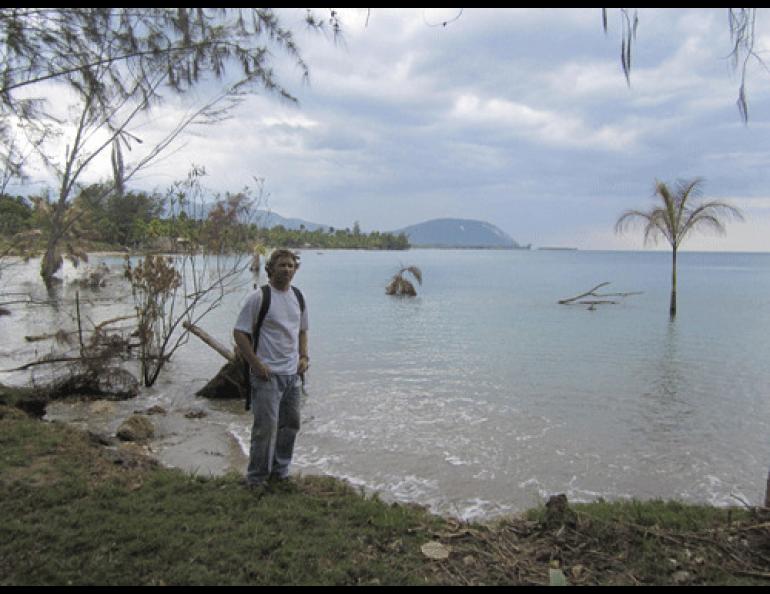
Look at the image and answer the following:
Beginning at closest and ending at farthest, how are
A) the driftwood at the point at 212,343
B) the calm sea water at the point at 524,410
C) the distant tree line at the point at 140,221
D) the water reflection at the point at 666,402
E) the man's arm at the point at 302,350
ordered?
the man's arm at the point at 302,350 → the distant tree line at the point at 140,221 → the calm sea water at the point at 524,410 → the water reflection at the point at 666,402 → the driftwood at the point at 212,343

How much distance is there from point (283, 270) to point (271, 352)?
2.51 feet

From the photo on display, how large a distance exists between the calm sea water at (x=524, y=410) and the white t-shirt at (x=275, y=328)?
2.50 meters

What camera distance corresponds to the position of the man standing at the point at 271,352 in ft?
15.4

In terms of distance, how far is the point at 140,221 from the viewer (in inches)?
322

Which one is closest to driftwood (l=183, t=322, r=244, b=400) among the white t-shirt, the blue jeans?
the blue jeans

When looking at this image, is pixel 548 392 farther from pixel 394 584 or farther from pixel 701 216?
pixel 701 216

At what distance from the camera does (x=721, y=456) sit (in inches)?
300

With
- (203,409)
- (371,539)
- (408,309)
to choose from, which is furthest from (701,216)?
(371,539)

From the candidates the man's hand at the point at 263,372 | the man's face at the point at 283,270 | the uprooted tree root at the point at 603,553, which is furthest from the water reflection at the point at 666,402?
the man's face at the point at 283,270

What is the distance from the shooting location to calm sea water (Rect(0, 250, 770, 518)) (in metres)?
6.70

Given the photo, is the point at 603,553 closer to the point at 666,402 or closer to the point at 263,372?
the point at 263,372

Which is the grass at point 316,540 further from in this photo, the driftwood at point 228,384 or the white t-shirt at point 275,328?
the driftwood at point 228,384

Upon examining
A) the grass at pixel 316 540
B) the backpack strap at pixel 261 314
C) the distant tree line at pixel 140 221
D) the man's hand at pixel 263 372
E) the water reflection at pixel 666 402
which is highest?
the distant tree line at pixel 140 221

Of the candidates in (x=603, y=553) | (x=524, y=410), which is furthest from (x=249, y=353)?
(x=524, y=410)
